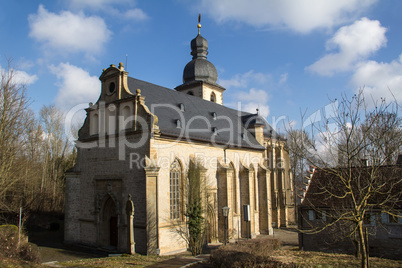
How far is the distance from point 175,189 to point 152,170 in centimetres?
277

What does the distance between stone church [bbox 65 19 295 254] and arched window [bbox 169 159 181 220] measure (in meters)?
0.06

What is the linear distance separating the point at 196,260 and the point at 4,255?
8.20m

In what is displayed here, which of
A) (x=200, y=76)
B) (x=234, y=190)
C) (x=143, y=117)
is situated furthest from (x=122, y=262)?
(x=200, y=76)

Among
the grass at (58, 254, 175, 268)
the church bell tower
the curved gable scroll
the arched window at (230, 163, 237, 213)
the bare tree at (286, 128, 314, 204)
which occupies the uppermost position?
the church bell tower

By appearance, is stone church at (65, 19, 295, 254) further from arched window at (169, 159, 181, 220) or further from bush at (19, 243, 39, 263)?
bush at (19, 243, 39, 263)

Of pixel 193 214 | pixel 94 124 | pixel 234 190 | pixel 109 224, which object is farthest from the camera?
pixel 234 190

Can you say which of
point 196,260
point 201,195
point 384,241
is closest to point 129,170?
point 201,195

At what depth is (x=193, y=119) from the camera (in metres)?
24.4

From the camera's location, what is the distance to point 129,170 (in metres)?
20.0

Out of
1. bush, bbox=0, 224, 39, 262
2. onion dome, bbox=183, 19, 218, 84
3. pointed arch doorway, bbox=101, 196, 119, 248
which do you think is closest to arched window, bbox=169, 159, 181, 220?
pointed arch doorway, bbox=101, 196, 119, 248

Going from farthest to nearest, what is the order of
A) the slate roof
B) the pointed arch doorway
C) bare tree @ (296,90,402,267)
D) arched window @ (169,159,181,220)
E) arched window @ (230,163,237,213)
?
1. arched window @ (230,163,237,213)
2. the slate roof
3. the pointed arch doorway
4. arched window @ (169,159,181,220)
5. bare tree @ (296,90,402,267)

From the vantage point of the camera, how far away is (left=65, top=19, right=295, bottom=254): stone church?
19.1 metres

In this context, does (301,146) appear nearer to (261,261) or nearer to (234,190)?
(261,261)

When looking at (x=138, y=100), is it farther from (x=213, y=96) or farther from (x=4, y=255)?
(x=213, y=96)
